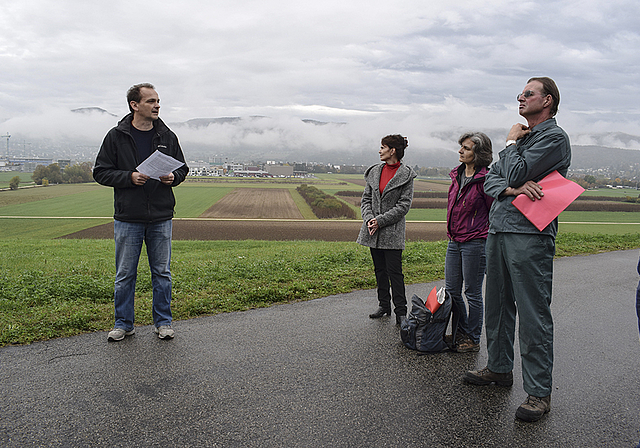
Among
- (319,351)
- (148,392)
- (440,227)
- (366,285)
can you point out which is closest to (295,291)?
(366,285)

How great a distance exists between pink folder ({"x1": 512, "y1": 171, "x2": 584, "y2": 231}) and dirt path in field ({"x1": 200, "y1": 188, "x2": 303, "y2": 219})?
3798 centimetres

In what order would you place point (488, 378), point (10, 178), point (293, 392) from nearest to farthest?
1. point (293, 392)
2. point (488, 378)
3. point (10, 178)

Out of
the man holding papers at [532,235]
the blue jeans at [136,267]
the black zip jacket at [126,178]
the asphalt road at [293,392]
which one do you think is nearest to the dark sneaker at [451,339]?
the asphalt road at [293,392]

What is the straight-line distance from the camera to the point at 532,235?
3.39 meters

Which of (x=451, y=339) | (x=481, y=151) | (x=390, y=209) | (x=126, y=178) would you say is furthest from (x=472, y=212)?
(x=126, y=178)

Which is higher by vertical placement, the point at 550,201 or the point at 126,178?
the point at 126,178

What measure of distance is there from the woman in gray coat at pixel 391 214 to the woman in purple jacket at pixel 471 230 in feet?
2.82

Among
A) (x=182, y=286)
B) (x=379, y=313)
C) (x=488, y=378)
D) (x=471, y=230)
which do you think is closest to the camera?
(x=488, y=378)

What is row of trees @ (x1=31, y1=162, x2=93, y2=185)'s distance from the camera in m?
69.7

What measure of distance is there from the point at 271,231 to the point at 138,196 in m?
25.3

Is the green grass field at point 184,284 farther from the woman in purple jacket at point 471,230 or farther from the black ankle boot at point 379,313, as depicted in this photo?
the woman in purple jacket at point 471,230

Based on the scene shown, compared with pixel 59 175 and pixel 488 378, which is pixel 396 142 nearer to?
pixel 488 378

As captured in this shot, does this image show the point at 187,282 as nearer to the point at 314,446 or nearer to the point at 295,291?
the point at 295,291

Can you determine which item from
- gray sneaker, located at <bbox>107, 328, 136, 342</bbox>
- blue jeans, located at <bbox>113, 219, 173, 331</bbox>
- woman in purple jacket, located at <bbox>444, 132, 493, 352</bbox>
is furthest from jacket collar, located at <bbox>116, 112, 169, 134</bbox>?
woman in purple jacket, located at <bbox>444, 132, 493, 352</bbox>
